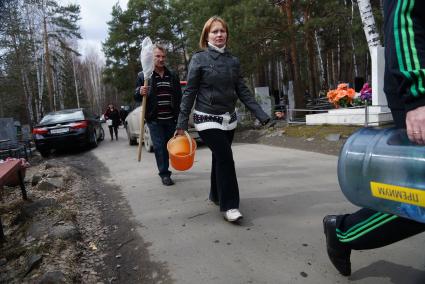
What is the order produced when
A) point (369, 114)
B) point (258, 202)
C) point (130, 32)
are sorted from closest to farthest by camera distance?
point (258, 202), point (369, 114), point (130, 32)

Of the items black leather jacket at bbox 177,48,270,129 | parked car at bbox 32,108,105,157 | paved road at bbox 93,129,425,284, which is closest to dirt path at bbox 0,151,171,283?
paved road at bbox 93,129,425,284

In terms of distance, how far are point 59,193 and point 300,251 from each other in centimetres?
398

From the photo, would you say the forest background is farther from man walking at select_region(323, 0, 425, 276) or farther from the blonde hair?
man walking at select_region(323, 0, 425, 276)

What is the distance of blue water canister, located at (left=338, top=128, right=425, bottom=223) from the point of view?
1.79 m

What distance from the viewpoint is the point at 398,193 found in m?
1.85

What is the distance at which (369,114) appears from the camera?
33.0 feet

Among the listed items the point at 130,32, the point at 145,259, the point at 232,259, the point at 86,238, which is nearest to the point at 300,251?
the point at 232,259

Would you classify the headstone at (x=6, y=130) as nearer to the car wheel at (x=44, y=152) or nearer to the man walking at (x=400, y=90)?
the car wheel at (x=44, y=152)

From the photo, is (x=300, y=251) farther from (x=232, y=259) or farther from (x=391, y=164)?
(x=391, y=164)

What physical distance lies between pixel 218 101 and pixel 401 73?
2.31 metres

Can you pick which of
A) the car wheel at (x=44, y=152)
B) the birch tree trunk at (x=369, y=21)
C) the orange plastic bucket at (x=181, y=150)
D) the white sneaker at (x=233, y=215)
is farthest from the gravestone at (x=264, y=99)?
the white sneaker at (x=233, y=215)

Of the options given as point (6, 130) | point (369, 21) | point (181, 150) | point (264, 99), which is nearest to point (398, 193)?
point (181, 150)

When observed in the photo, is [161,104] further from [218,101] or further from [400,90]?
[400,90]

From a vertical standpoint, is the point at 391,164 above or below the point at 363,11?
below
